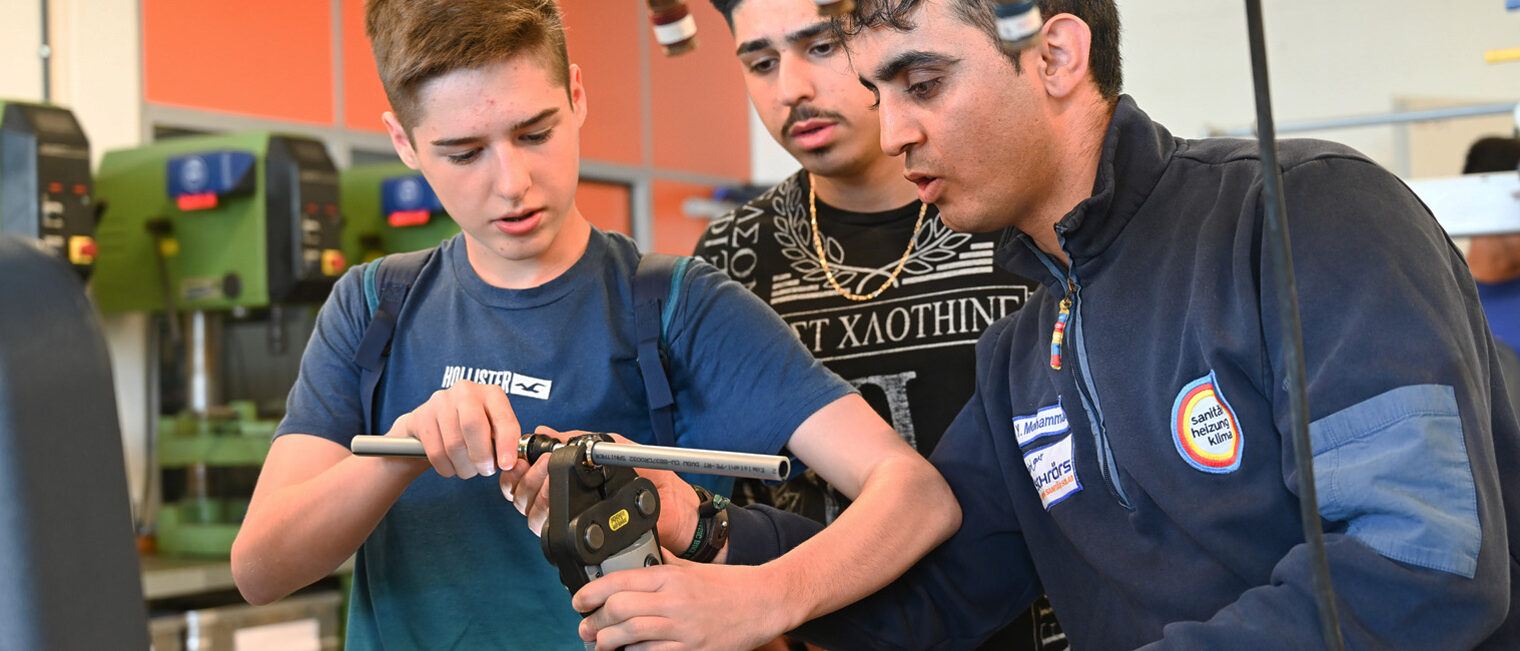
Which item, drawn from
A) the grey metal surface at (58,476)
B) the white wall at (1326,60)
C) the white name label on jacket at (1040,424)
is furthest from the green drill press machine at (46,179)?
the white wall at (1326,60)

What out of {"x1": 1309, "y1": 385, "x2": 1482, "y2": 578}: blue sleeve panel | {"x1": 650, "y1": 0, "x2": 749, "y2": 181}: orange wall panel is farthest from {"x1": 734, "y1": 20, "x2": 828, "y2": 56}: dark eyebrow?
{"x1": 650, "y1": 0, "x2": 749, "y2": 181}: orange wall panel

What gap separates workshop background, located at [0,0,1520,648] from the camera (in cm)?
348

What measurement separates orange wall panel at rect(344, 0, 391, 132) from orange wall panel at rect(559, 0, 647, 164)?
1.05 metres

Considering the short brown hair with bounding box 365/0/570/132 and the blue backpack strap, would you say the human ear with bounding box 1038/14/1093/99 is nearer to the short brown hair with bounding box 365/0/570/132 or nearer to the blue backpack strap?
the short brown hair with bounding box 365/0/570/132

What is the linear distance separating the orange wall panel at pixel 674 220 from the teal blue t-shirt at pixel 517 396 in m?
4.93

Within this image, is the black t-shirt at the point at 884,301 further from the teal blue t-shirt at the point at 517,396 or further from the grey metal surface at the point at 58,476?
the grey metal surface at the point at 58,476

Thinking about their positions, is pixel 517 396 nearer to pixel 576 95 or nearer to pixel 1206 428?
pixel 576 95

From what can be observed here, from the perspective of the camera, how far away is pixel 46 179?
10.1 ft

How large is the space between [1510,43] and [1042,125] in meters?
4.98

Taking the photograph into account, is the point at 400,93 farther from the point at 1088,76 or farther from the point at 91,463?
the point at 91,463

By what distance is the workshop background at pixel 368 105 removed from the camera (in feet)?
11.4

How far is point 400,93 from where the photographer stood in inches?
52.8

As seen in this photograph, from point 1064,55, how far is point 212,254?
2919 millimetres

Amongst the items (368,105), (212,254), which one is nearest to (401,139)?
(212,254)
